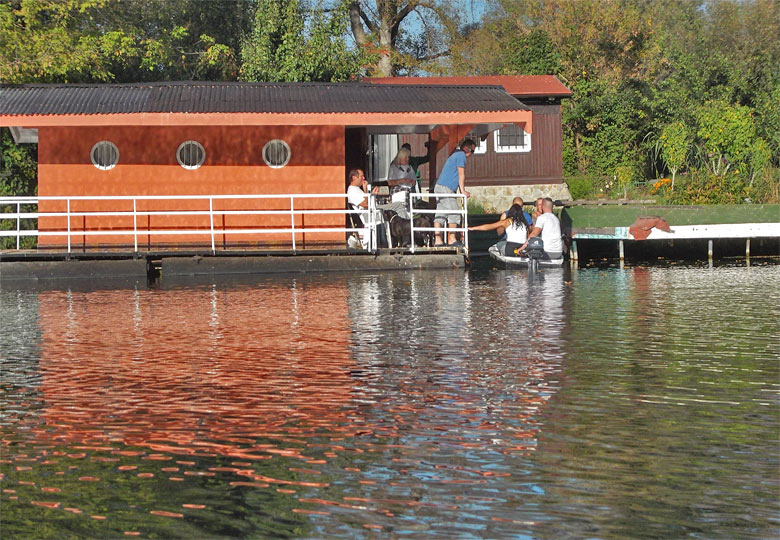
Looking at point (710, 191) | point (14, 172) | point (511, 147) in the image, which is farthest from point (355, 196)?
point (511, 147)

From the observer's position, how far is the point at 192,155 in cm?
2431

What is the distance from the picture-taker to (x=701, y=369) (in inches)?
397

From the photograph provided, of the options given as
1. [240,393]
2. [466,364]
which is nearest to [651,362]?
[466,364]

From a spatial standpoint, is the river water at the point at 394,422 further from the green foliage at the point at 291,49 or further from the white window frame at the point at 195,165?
the green foliage at the point at 291,49

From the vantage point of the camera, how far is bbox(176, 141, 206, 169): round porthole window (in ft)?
79.6

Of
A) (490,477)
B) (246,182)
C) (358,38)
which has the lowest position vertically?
(490,477)

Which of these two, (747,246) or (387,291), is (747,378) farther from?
(747,246)

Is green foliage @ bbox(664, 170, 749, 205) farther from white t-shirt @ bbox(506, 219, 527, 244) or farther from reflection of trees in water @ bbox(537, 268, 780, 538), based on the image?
reflection of trees in water @ bbox(537, 268, 780, 538)

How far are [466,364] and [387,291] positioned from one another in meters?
7.38

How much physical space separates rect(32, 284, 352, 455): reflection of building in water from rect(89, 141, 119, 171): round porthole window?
7439 millimetres

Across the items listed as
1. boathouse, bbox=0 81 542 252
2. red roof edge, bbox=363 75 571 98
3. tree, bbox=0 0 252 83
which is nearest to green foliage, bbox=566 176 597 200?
red roof edge, bbox=363 75 571 98

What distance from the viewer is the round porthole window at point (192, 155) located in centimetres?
2425

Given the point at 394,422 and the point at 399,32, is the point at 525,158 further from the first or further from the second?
the point at 394,422

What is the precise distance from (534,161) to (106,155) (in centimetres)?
1975
